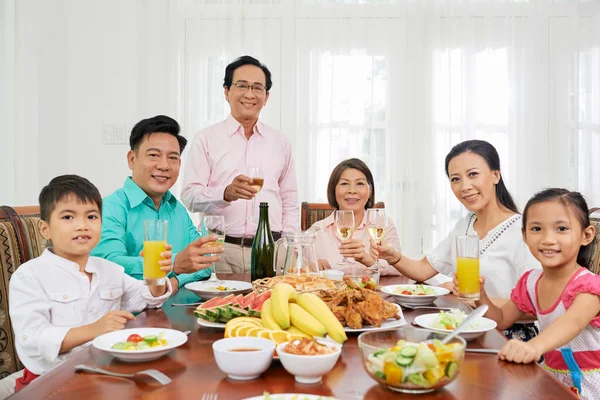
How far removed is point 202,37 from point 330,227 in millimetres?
2093

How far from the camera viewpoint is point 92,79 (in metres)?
4.34

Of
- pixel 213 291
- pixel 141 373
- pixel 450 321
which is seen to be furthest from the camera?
pixel 213 291

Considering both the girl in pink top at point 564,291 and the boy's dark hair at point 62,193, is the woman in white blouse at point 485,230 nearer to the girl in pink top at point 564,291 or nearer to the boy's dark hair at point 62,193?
the girl in pink top at point 564,291

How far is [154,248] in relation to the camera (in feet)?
5.44

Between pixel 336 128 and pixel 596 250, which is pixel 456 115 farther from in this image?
pixel 596 250

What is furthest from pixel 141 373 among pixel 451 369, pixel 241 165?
pixel 241 165

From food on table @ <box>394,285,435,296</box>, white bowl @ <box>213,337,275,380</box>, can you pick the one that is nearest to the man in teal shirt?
food on table @ <box>394,285,435,296</box>

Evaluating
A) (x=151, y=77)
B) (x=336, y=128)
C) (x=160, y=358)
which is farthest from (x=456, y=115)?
(x=160, y=358)

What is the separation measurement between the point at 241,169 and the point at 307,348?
217cm

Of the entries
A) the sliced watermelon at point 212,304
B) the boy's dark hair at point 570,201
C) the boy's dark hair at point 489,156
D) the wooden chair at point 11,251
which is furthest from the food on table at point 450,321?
the wooden chair at point 11,251

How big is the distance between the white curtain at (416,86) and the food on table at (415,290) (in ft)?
7.80

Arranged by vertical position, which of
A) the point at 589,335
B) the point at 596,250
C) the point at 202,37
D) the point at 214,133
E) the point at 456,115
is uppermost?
the point at 202,37

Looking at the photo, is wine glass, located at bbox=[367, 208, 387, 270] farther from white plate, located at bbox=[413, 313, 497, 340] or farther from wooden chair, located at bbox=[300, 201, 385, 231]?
wooden chair, located at bbox=[300, 201, 385, 231]

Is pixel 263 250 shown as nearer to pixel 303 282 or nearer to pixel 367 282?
pixel 367 282
